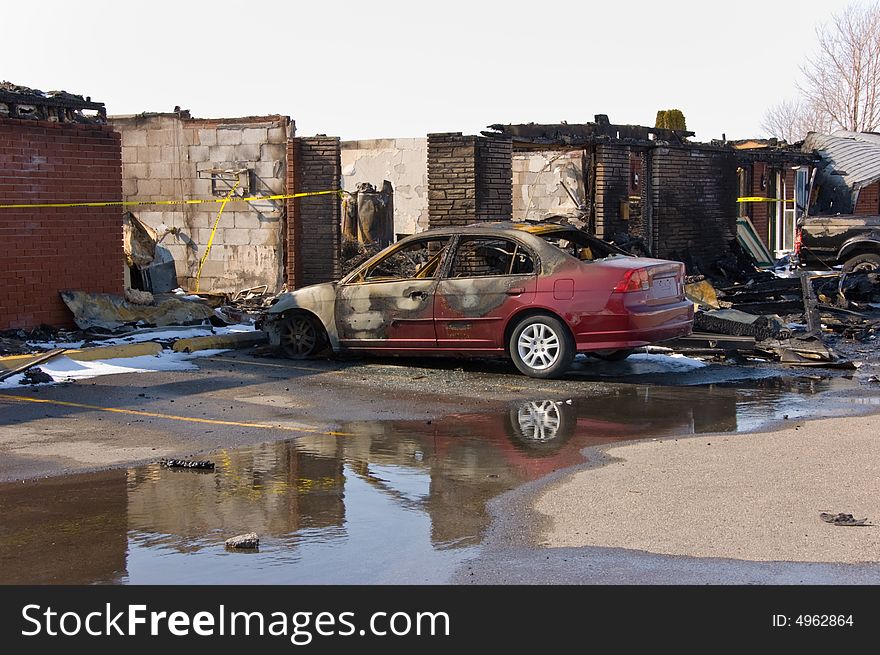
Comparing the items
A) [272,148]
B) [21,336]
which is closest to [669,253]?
[272,148]

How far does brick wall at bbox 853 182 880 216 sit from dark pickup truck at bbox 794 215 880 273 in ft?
44.1

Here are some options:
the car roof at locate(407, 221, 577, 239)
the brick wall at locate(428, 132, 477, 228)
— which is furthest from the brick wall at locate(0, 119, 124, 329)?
the car roof at locate(407, 221, 577, 239)

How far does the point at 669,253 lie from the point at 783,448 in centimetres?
1559

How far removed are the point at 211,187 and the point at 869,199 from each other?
24.3 m

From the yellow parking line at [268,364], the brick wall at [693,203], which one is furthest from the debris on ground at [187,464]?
the brick wall at [693,203]

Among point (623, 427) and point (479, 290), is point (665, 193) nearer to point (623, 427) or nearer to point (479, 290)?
point (479, 290)

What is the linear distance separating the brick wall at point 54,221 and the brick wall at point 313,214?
357 centimetres

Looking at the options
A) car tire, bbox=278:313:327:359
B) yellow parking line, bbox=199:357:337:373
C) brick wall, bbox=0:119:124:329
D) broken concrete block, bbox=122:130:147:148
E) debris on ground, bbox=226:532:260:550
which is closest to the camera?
debris on ground, bbox=226:532:260:550

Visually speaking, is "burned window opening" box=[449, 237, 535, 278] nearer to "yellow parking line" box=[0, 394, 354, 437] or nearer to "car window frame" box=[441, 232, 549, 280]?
"car window frame" box=[441, 232, 549, 280]

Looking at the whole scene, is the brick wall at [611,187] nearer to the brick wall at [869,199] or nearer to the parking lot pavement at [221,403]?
the parking lot pavement at [221,403]

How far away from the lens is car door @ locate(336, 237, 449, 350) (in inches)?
485

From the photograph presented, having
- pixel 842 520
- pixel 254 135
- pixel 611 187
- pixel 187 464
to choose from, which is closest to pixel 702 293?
pixel 611 187

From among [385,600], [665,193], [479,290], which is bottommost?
[385,600]

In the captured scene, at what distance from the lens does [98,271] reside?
1553 centimetres
